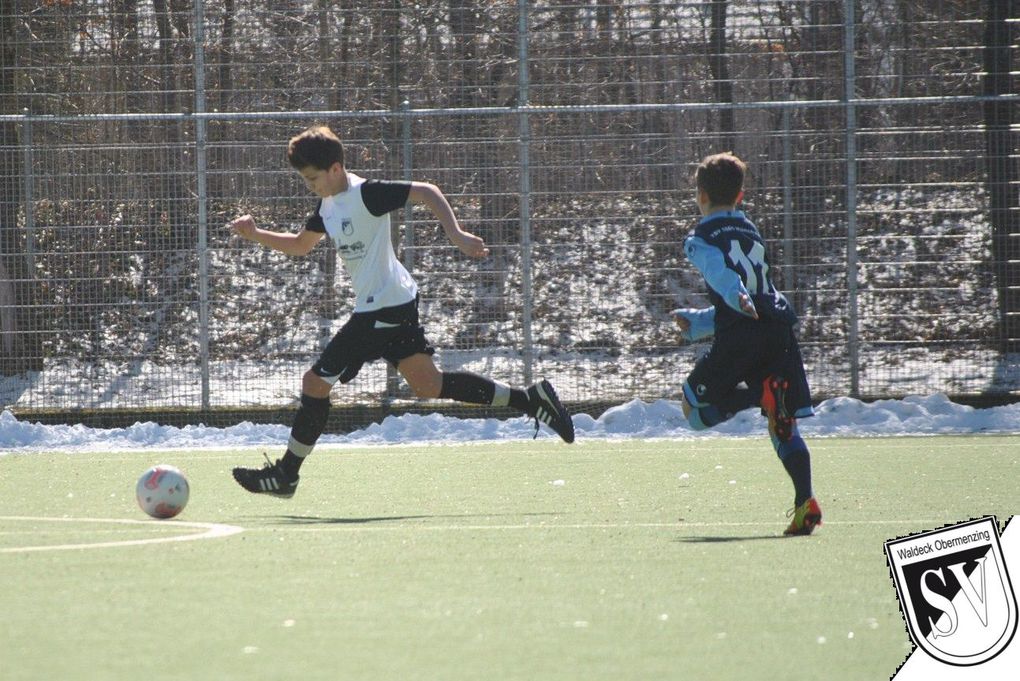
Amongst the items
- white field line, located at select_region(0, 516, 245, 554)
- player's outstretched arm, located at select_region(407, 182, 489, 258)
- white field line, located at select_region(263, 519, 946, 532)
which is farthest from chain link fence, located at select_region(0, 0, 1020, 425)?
white field line, located at select_region(263, 519, 946, 532)

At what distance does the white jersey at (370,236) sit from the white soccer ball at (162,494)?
139cm

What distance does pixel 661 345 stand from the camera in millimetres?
13602

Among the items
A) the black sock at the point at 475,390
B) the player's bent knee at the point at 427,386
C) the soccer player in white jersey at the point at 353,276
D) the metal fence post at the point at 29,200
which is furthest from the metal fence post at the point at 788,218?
the metal fence post at the point at 29,200

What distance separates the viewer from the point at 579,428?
13.0 meters

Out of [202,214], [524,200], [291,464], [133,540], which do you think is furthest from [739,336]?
[202,214]

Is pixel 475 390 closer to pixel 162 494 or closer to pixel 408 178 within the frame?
pixel 162 494

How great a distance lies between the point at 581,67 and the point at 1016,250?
400 centimetres

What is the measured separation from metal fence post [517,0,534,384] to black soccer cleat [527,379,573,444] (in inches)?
173

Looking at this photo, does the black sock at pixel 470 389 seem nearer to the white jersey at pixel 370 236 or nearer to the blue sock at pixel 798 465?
the white jersey at pixel 370 236

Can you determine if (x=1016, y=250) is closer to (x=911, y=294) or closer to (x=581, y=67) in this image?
(x=911, y=294)

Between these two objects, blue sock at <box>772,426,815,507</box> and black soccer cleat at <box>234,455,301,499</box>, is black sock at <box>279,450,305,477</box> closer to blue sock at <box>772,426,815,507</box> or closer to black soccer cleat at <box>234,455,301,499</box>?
black soccer cleat at <box>234,455,301,499</box>

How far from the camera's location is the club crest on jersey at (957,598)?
4.09 metres

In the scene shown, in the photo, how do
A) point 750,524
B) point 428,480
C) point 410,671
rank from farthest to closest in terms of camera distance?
point 428,480 < point 750,524 < point 410,671

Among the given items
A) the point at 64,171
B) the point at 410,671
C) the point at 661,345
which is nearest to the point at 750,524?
the point at 410,671
